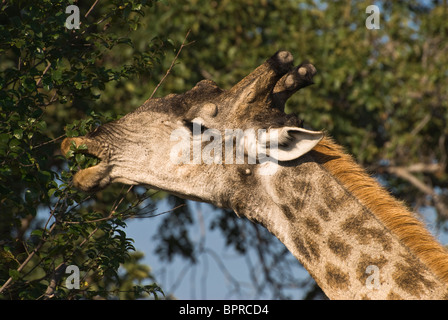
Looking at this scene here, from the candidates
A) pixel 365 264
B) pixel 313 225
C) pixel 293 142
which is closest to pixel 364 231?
pixel 365 264

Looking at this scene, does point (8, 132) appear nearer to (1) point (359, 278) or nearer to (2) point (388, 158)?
(1) point (359, 278)

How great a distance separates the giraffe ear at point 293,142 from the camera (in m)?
4.11

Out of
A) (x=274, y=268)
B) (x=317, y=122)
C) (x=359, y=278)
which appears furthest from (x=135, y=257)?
(x=359, y=278)

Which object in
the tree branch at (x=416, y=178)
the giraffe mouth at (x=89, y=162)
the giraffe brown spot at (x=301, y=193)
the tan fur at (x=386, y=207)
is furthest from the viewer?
the tree branch at (x=416, y=178)

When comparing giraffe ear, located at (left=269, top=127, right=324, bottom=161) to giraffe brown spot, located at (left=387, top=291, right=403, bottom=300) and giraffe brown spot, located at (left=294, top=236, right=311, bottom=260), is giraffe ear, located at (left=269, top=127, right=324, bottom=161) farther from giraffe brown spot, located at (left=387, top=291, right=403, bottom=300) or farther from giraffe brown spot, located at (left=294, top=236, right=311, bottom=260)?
giraffe brown spot, located at (left=387, top=291, right=403, bottom=300)

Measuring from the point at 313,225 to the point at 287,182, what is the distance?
0.34 meters

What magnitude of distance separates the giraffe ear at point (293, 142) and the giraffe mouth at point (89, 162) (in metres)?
1.29

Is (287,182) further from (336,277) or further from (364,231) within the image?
(336,277)

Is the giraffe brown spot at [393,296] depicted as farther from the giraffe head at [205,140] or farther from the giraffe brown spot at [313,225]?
the giraffe head at [205,140]

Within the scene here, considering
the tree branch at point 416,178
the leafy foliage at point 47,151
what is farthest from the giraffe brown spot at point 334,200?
the tree branch at point 416,178

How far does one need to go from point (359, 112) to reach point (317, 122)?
1.26 m

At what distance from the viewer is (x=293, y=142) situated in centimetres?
422

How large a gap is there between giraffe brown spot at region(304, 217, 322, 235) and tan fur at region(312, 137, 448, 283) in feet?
1.03

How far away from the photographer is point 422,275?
3881 millimetres
